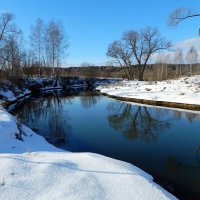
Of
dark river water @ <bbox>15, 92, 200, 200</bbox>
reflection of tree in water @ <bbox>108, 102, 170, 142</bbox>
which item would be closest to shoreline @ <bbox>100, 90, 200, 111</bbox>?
dark river water @ <bbox>15, 92, 200, 200</bbox>

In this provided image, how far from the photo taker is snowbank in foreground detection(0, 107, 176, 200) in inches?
143

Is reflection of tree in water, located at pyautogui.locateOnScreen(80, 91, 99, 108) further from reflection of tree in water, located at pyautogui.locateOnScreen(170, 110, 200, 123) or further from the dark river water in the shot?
reflection of tree in water, located at pyautogui.locateOnScreen(170, 110, 200, 123)

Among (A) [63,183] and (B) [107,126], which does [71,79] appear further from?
(A) [63,183]

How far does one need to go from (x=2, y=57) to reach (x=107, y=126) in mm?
18544

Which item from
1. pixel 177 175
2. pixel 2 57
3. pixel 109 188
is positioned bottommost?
pixel 177 175

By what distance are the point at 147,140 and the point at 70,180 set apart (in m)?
5.52

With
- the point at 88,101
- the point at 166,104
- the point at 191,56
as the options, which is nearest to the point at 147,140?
the point at 166,104

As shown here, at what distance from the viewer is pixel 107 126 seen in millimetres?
11641

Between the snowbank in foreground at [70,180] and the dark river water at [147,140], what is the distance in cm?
137

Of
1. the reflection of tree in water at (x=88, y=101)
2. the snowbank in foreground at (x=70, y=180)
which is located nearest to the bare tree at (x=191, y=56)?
the reflection of tree in water at (x=88, y=101)

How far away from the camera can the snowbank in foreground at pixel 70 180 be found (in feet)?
11.9

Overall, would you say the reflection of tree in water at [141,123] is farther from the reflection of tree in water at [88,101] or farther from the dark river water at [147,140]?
the reflection of tree in water at [88,101]

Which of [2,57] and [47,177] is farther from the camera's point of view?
[2,57]

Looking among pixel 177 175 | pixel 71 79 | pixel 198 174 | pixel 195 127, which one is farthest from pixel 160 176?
pixel 71 79
